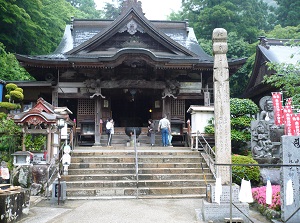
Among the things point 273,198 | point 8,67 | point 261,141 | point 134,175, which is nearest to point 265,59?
point 261,141

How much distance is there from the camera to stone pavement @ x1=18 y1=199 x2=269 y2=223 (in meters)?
6.52

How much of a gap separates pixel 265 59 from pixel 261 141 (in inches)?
434

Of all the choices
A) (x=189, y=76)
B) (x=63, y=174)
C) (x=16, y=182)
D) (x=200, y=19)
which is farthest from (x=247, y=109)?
(x=200, y=19)

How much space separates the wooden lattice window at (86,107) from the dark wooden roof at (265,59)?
37.7ft

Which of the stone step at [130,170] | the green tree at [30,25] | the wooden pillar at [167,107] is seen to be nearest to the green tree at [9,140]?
the stone step at [130,170]

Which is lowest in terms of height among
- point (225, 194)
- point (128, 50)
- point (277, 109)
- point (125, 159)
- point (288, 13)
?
point (225, 194)

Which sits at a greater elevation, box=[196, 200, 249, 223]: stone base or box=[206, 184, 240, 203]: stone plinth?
box=[206, 184, 240, 203]: stone plinth

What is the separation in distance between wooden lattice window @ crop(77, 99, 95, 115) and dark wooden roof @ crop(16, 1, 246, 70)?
2.41 m

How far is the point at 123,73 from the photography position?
16.8 meters

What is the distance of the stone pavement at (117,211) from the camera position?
6.52m

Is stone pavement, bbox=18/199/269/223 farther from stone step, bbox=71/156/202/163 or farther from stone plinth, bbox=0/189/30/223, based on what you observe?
stone step, bbox=71/156/202/163

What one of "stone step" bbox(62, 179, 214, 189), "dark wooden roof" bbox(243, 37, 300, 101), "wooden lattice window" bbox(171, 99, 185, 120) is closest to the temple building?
"wooden lattice window" bbox(171, 99, 185, 120)

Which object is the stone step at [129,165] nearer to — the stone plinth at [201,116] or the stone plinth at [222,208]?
the stone plinth at [201,116]

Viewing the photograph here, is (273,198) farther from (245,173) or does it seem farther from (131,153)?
(131,153)
